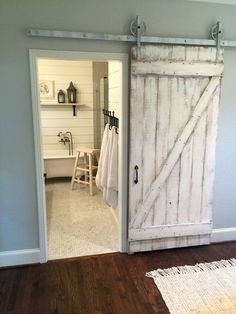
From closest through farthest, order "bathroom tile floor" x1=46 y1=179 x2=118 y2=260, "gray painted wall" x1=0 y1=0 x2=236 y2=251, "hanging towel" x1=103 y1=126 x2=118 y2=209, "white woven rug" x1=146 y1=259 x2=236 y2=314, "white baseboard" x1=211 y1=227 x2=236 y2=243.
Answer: "white woven rug" x1=146 y1=259 x2=236 y2=314 → "gray painted wall" x1=0 y1=0 x2=236 y2=251 → "bathroom tile floor" x1=46 y1=179 x2=118 y2=260 → "white baseboard" x1=211 y1=227 x2=236 y2=243 → "hanging towel" x1=103 y1=126 x2=118 y2=209

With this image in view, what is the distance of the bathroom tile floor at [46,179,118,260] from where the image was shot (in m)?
3.06

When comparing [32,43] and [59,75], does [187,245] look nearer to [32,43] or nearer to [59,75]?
[32,43]

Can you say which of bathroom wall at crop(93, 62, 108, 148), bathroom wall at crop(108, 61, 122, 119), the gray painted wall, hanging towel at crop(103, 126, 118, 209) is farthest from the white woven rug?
bathroom wall at crop(93, 62, 108, 148)

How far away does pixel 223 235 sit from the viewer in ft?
10.5

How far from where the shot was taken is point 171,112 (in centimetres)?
271

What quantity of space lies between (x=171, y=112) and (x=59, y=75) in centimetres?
345

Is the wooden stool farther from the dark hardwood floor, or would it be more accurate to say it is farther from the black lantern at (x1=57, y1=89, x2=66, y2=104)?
the dark hardwood floor

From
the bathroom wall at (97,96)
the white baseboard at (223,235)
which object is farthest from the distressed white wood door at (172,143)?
the bathroom wall at (97,96)

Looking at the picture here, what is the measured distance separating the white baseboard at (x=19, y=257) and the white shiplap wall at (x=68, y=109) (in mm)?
3162

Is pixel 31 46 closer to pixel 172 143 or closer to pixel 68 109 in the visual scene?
pixel 172 143

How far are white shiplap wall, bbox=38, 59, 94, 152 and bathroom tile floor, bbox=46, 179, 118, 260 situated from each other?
3.84 feet

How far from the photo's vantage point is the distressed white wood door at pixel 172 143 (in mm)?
2619

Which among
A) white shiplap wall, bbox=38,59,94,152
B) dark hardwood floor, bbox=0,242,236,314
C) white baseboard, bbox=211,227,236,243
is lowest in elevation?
dark hardwood floor, bbox=0,242,236,314

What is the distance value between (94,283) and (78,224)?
1243 millimetres
